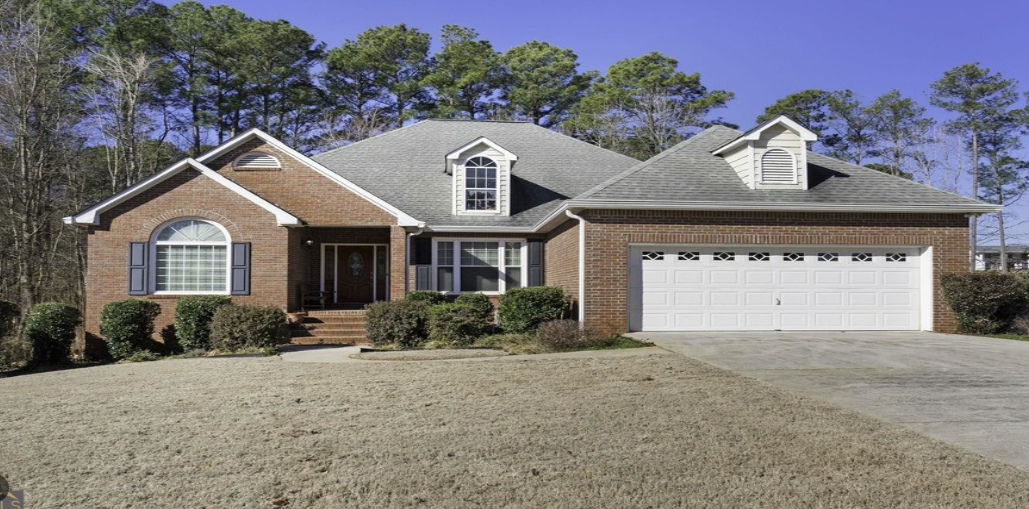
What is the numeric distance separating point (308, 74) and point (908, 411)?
34169 mm

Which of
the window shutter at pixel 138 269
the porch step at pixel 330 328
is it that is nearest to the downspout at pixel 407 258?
the porch step at pixel 330 328

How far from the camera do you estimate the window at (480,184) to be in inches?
757

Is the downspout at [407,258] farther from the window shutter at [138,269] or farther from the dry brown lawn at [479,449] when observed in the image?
the dry brown lawn at [479,449]

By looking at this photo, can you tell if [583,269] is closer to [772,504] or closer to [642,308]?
[642,308]

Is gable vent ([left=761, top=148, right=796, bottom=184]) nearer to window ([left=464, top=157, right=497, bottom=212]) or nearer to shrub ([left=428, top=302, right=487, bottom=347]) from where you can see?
window ([left=464, top=157, right=497, bottom=212])

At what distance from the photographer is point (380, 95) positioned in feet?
124

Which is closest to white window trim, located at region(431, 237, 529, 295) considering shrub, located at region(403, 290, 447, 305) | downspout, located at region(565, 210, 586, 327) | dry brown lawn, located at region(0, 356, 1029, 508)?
shrub, located at region(403, 290, 447, 305)

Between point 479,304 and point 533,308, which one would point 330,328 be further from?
point 533,308

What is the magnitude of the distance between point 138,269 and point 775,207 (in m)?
13.9

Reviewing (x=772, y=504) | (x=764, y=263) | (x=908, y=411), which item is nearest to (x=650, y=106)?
(x=764, y=263)

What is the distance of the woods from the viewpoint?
29141 millimetres

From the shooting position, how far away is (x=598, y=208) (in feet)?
48.0

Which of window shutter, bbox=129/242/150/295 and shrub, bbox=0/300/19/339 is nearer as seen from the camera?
shrub, bbox=0/300/19/339

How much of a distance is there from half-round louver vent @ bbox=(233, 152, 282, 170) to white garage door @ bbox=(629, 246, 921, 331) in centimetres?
913
